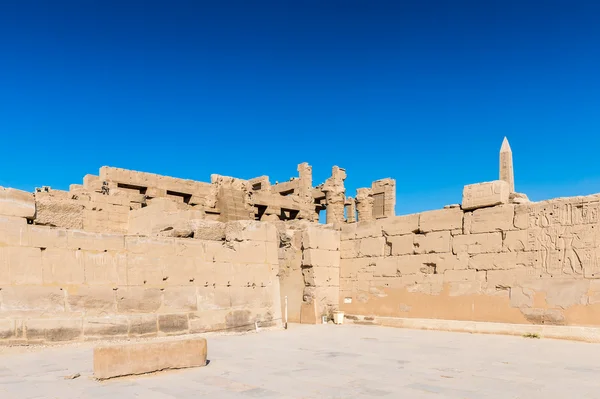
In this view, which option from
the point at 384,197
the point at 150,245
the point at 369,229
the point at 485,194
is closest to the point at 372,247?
the point at 369,229

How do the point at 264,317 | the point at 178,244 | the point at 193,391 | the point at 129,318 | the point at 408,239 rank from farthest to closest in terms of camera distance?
the point at 408,239
the point at 264,317
the point at 178,244
the point at 129,318
the point at 193,391

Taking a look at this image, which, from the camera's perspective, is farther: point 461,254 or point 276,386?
point 461,254

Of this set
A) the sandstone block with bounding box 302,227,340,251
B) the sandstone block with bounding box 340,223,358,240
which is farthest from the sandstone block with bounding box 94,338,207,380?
the sandstone block with bounding box 340,223,358,240

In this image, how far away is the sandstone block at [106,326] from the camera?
740cm

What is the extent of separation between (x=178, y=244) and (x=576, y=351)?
6.25 m

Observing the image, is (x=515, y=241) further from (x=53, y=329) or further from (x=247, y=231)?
(x=53, y=329)

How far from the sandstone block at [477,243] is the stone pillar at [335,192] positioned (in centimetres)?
1734

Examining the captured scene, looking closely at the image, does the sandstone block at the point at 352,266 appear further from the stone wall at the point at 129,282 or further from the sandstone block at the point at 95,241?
the sandstone block at the point at 95,241

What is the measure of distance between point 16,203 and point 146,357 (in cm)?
388

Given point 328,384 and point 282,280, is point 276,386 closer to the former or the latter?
point 328,384

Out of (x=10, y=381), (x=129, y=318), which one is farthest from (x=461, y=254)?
(x=10, y=381)

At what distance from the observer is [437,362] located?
6184mm

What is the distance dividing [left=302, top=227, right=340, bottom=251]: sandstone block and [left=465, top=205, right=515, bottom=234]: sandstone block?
11.8ft

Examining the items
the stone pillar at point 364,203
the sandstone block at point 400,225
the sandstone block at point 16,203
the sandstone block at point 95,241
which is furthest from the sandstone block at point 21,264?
the stone pillar at point 364,203
